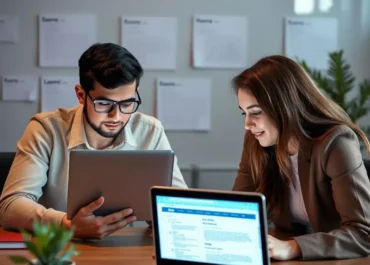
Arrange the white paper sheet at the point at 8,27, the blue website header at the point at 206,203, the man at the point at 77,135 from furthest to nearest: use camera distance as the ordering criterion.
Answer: the white paper sheet at the point at 8,27 → the man at the point at 77,135 → the blue website header at the point at 206,203

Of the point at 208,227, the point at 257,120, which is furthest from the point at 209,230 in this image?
the point at 257,120

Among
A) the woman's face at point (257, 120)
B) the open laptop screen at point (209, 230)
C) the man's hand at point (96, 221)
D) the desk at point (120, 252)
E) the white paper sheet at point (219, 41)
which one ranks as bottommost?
the desk at point (120, 252)

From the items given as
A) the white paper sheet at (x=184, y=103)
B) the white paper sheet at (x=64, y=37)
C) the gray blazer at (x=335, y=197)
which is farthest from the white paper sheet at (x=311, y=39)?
the gray blazer at (x=335, y=197)

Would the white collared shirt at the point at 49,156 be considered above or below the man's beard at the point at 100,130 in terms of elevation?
below

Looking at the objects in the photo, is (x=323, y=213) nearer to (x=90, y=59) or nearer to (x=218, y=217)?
(x=218, y=217)

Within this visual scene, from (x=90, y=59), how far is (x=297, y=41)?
160cm

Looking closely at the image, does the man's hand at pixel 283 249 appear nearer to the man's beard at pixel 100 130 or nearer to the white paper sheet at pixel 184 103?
the man's beard at pixel 100 130

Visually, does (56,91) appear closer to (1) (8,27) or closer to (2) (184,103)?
(1) (8,27)

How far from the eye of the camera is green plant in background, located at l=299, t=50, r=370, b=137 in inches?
134

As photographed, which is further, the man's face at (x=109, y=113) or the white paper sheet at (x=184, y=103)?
the white paper sheet at (x=184, y=103)

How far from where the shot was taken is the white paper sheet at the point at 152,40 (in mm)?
3430

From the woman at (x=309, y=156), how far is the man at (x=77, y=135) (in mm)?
378

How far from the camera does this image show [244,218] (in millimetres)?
1554

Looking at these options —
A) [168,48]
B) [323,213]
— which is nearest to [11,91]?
[168,48]
